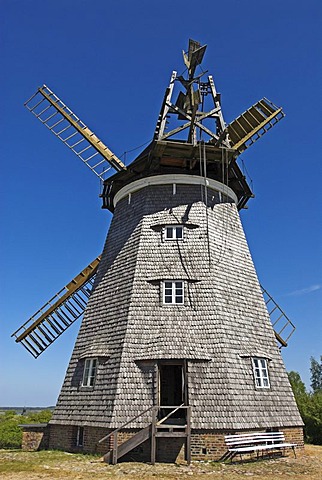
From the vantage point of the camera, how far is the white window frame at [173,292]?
12844 mm

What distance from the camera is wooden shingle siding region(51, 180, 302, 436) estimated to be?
11.2 meters

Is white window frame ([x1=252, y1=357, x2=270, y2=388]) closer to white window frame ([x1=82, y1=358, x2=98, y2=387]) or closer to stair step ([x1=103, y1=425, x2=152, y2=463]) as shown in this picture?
stair step ([x1=103, y1=425, x2=152, y2=463])

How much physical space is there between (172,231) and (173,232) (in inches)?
2.3

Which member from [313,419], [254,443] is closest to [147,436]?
[254,443]

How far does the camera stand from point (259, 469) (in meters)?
9.80

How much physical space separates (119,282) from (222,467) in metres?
6.32

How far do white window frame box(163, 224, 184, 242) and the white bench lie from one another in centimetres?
631

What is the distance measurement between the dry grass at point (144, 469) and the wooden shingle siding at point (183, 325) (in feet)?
3.04

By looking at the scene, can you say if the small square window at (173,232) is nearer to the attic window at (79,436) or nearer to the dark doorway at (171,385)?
the dark doorway at (171,385)

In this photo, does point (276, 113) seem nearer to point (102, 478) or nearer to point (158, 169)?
point (158, 169)

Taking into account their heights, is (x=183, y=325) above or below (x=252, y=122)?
below

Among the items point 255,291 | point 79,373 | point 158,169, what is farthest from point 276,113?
point 79,373

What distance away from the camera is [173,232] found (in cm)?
1427

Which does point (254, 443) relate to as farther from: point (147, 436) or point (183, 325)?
point (183, 325)
